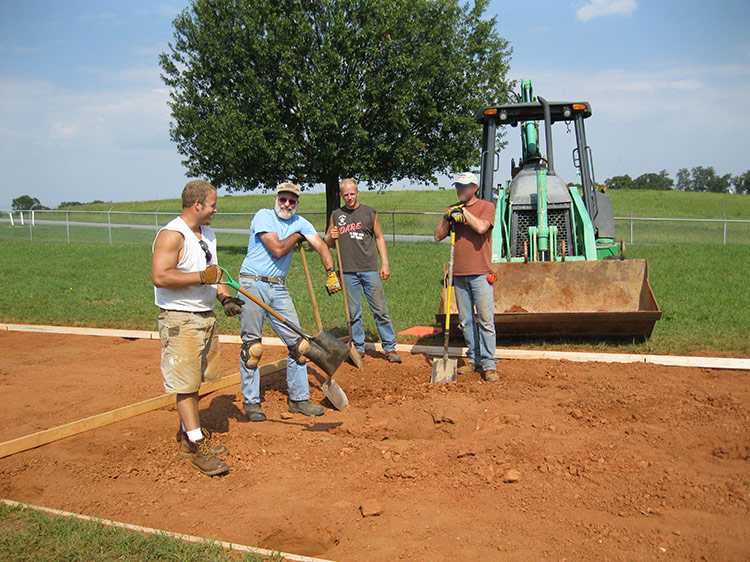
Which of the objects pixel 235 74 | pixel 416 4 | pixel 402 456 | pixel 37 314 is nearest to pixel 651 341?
pixel 402 456

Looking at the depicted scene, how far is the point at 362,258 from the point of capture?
24.6 ft

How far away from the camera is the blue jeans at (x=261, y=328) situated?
570 centimetres

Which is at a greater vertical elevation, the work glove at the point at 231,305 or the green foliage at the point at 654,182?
the green foliage at the point at 654,182

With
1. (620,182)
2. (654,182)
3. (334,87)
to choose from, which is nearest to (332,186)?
(334,87)

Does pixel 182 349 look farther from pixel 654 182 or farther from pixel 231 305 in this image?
pixel 654 182

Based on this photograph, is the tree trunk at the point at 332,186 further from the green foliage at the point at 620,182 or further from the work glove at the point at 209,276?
the green foliage at the point at 620,182

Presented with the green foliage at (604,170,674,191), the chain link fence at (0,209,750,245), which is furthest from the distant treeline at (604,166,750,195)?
the chain link fence at (0,209,750,245)

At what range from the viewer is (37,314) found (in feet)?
36.8

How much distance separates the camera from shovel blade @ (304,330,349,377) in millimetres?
5672

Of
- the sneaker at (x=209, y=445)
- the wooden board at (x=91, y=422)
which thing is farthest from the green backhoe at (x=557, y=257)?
the sneaker at (x=209, y=445)

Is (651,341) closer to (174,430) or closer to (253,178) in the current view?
(174,430)

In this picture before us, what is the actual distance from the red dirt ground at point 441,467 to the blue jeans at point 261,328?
0.86 feet

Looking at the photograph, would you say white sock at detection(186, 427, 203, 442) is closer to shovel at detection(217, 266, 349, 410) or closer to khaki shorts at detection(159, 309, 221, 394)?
khaki shorts at detection(159, 309, 221, 394)

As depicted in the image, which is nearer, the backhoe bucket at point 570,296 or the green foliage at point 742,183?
the backhoe bucket at point 570,296
